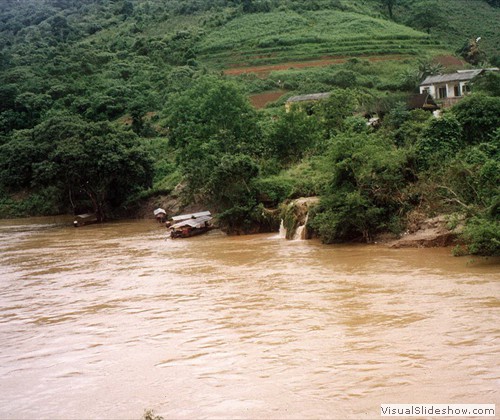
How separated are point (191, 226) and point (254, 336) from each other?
714 inches

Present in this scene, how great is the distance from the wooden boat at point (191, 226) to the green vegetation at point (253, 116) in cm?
125

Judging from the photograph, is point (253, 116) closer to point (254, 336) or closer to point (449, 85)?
point (449, 85)

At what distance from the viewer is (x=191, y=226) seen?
29062 mm

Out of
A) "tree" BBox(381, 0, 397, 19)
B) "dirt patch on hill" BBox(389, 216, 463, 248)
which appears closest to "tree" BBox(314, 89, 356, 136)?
"dirt patch on hill" BBox(389, 216, 463, 248)

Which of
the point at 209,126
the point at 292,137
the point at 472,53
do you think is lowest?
the point at 292,137

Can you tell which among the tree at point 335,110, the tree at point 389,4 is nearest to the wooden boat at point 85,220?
the tree at point 335,110

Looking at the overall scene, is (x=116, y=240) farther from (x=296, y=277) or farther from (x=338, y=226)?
(x=296, y=277)

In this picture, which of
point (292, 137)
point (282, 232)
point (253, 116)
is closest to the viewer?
point (282, 232)

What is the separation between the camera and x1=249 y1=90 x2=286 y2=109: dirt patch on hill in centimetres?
5909

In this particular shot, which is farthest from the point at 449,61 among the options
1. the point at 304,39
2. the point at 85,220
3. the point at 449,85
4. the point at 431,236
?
the point at 431,236

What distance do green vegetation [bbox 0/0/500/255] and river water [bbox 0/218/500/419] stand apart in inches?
128

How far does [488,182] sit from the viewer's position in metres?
18.7

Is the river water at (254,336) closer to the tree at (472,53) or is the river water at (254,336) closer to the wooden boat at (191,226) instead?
the wooden boat at (191,226)

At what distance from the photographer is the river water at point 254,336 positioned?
8281 mm
